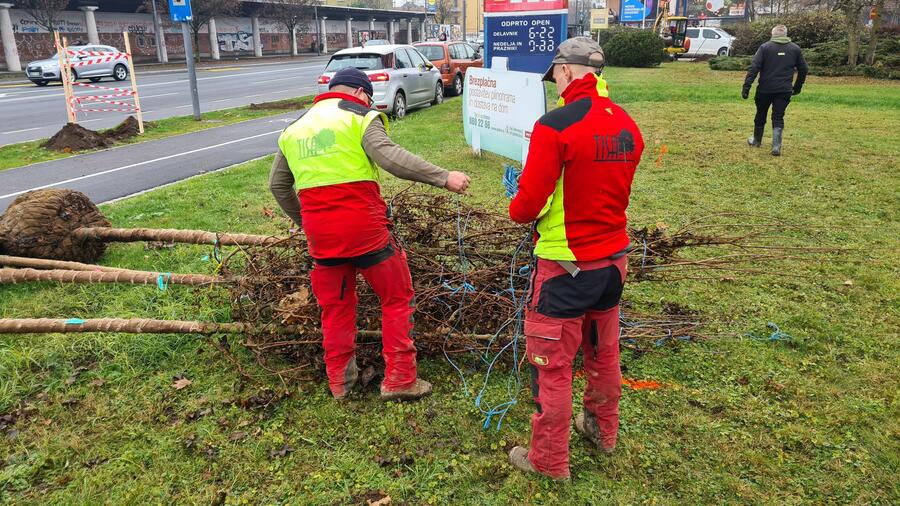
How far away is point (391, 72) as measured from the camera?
14.8m

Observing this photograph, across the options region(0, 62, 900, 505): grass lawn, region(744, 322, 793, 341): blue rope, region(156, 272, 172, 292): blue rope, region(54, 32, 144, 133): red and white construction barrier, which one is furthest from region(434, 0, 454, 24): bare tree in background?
region(744, 322, 793, 341): blue rope

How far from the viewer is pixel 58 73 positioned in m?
25.8

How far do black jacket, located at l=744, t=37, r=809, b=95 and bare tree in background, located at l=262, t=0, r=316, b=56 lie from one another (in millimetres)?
52166

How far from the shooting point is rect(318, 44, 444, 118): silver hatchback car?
14.5 metres

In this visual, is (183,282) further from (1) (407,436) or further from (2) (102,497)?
(1) (407,436)

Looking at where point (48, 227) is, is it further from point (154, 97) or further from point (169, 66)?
point (169, 66)

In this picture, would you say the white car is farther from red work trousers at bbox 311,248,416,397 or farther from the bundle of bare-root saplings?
red work trousers at bbox 311,248,416,397

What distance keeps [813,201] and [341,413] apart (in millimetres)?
6860

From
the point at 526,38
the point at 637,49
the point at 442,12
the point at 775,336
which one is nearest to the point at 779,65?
the point at 526,38

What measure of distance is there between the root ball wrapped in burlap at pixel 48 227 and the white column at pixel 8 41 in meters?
38.0

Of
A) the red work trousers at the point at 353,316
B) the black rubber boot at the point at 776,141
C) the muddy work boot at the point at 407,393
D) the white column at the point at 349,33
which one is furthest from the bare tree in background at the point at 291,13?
the muddy work boot at the point at 407,393

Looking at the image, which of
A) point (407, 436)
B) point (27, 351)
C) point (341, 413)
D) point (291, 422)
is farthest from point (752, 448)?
point (27, 351)

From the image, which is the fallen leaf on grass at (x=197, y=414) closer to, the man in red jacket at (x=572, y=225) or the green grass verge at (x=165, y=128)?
the man in red jacket at (x=572, y=225)

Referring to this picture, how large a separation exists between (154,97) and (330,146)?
868 inches
